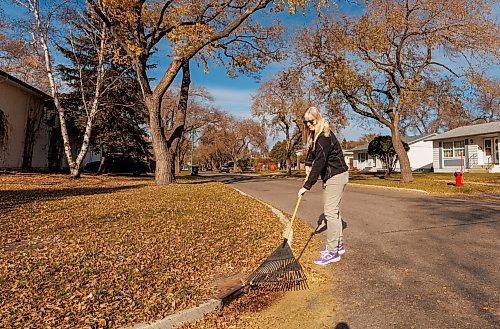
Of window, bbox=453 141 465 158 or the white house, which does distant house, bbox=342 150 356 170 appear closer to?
window, bbox=453 141 465 158

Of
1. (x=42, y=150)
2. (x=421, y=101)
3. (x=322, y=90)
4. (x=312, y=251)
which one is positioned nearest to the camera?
(x=312, y=251)

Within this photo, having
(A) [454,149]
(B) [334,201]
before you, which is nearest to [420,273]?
(B) [334,201]

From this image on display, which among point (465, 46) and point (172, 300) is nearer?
point (172, 300)

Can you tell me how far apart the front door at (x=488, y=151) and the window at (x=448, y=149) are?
3.53 metres

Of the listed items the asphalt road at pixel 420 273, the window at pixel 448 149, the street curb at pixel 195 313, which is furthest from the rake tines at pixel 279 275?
the window at pixel 448 149

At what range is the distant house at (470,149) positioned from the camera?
29.2 m

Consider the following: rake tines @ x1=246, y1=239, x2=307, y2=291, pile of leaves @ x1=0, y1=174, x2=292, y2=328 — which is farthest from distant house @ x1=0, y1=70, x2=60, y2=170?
rake tines @ x1=246, y1=239, x2=307, y2=291

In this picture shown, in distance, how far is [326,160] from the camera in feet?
14.6

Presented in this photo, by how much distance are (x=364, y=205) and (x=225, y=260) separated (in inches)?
261

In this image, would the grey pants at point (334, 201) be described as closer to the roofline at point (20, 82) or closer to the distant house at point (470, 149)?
the roofline at point (20, 82)

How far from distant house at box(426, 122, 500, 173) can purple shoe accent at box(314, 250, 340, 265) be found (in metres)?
26.8

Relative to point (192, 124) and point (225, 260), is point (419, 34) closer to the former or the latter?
point (225, 260)

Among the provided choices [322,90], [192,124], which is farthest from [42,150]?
[192,124]

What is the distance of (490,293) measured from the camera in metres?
3.33
